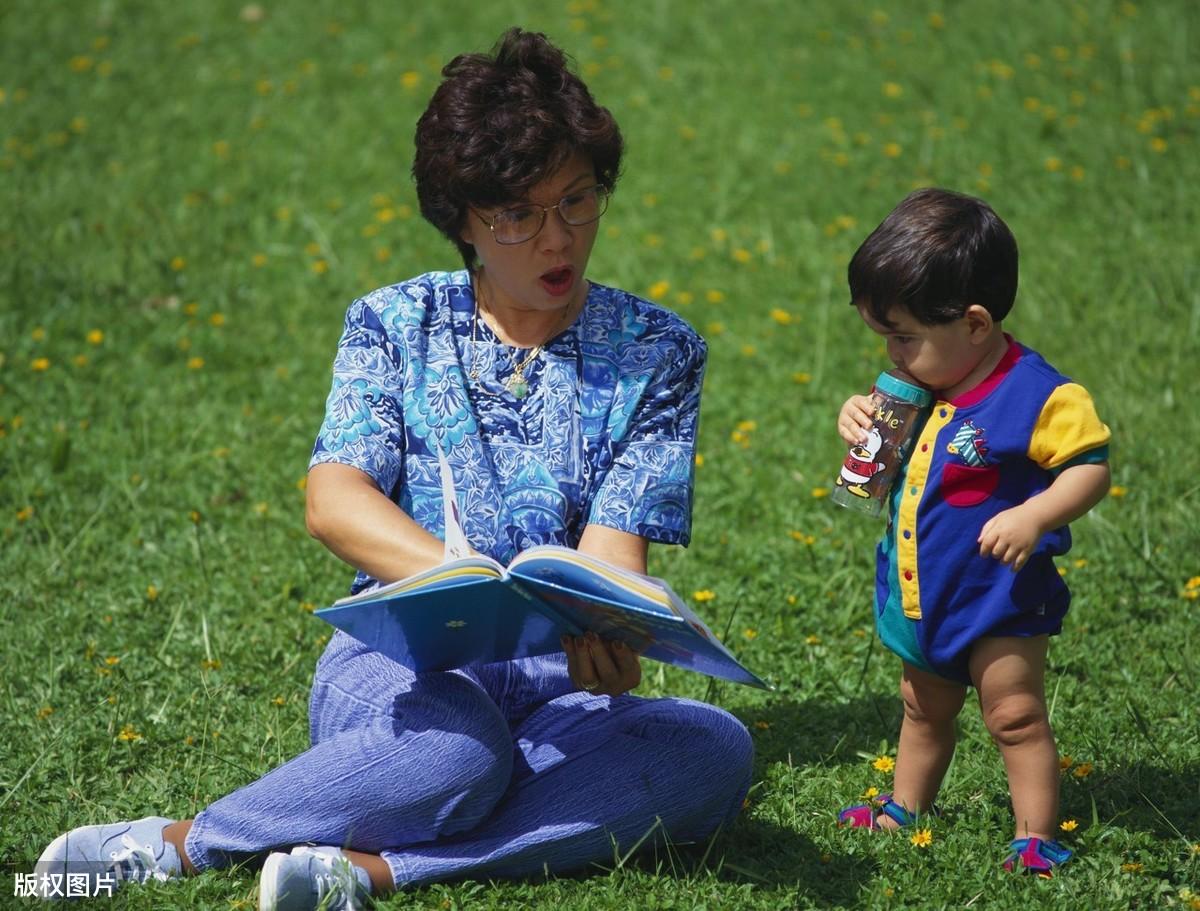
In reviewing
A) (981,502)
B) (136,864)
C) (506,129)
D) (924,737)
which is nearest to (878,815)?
(924,737)

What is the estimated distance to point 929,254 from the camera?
2633 millimetres

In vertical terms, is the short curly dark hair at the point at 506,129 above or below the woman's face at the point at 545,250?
above

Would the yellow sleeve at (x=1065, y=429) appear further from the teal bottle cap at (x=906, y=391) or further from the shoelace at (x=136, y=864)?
the shoelace at (x=136, y=864)

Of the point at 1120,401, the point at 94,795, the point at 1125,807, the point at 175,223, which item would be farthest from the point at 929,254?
the point at 175,223

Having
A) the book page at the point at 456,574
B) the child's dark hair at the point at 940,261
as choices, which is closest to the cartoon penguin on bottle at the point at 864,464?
the child's dark hair at the point at 940,261

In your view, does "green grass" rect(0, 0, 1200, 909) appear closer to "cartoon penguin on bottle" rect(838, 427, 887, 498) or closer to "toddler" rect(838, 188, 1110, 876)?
"toddler" rect(838, 188, 1110, 876)

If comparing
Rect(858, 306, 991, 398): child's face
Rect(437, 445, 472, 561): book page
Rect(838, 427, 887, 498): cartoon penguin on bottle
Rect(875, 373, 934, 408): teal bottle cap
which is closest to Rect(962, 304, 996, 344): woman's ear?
Rect(858, 306, 991, 398): child's face

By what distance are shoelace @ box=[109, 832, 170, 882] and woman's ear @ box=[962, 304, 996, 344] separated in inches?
73.0

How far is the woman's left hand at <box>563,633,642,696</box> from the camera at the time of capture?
2.67m

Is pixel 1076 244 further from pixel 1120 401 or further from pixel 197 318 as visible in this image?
pixel 197 318

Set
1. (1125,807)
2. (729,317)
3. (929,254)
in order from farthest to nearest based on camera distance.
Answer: (729,317)
(1125,807)
(929,254)

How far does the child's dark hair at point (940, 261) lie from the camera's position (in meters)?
2.64

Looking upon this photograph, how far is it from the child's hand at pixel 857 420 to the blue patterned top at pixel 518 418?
13.5 inches

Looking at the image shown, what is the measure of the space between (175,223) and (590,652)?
4.63 meters
